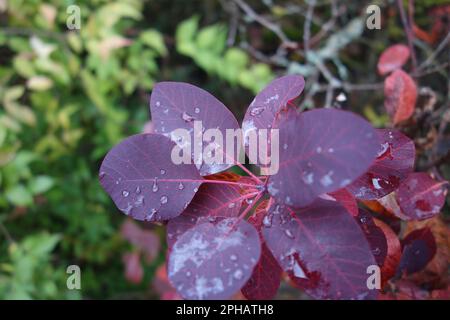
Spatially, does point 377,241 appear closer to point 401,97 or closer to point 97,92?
point 401,97

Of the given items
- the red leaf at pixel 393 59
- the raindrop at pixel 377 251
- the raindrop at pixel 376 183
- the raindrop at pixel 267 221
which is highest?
the red leaf at pixel 393 59

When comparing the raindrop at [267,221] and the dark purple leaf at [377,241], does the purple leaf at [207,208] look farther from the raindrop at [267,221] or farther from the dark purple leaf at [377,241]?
the dark purple leaf at [377,241]

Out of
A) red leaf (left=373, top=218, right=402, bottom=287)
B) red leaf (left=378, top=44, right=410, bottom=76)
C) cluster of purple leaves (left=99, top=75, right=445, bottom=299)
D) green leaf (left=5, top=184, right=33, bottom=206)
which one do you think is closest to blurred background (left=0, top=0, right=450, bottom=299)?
green leaf (left=5, top=184, right=33, bottom=206)

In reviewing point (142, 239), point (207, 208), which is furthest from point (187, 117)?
point (142, 239)

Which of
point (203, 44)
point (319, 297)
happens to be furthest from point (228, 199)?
point (203, 44)

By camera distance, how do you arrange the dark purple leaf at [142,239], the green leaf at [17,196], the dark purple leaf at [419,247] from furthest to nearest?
the dark purple leaf at [142,239] → the green leaf at [17,196] → the dark purple leaf at [419,247]

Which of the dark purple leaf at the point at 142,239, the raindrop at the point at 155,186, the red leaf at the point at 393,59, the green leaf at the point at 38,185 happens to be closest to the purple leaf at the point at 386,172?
the raindrop at the point at 155,186
